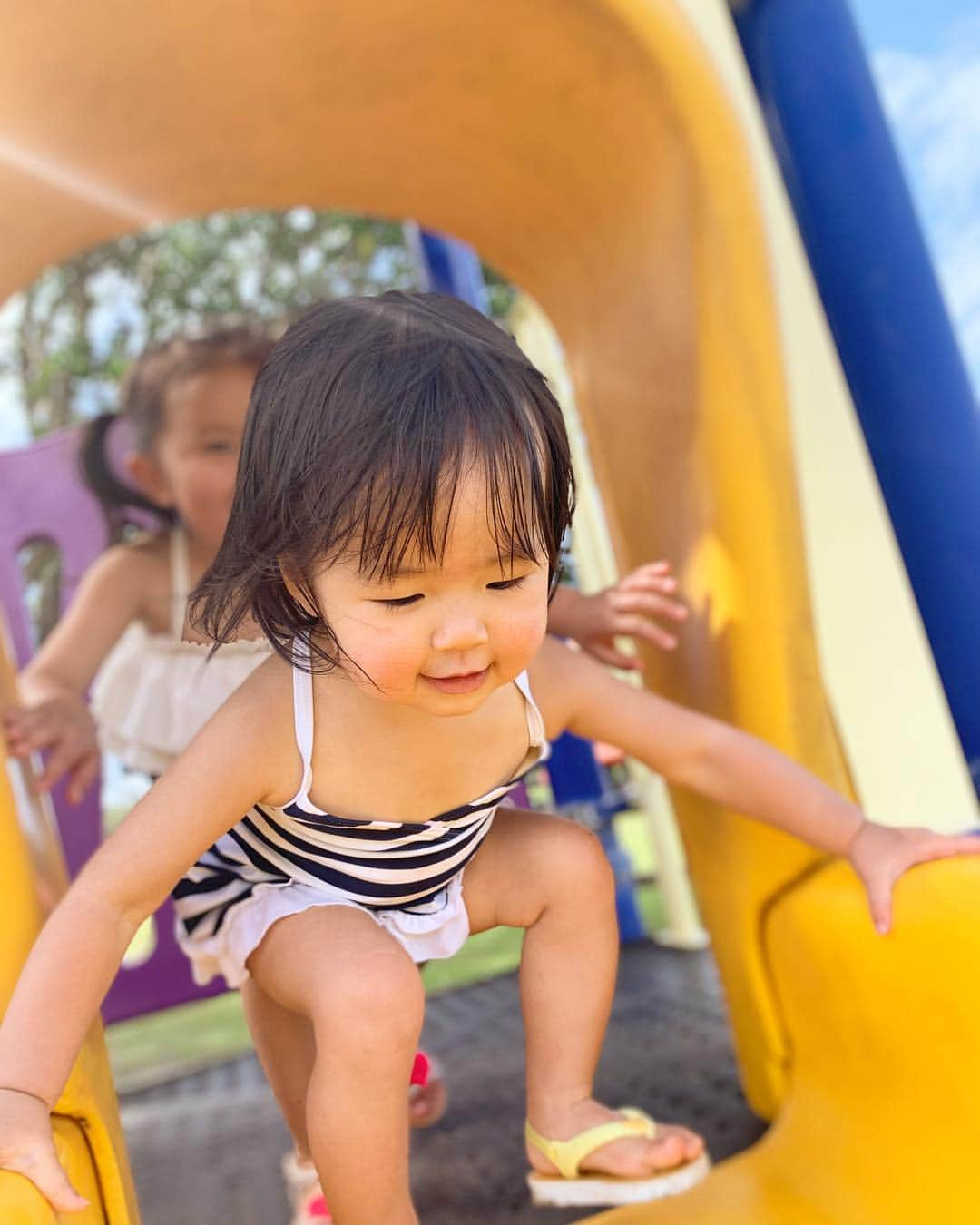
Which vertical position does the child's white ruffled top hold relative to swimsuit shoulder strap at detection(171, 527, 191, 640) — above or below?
below

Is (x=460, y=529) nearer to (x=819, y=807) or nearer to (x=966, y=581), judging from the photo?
(x=819, y=807)

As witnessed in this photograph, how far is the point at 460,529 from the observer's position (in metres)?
0.88

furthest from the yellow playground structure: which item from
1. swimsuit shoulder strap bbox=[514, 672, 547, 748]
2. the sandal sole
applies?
swimsuit shoulder strap bbox=[514, 672, 547, 748]

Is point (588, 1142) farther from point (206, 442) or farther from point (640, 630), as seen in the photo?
point (206, 442)

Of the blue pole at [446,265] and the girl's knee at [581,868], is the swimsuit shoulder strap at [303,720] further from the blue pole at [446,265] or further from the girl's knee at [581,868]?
the blue pole at [446,265]

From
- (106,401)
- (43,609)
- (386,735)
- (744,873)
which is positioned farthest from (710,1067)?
(106,401)

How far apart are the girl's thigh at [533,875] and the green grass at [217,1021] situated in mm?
1171

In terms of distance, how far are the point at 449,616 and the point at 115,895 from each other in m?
0.32

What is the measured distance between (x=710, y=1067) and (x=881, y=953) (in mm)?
608

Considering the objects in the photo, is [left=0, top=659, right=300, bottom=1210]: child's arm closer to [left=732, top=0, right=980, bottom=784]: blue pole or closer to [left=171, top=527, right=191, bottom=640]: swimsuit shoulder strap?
[left=171, top=527, right=191, bottom=640]: swimsuit shoulder strap

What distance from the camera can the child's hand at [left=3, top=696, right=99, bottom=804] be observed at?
1.35 m

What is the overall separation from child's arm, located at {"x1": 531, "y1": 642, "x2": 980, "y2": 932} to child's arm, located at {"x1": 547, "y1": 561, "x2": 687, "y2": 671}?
0.13 meters

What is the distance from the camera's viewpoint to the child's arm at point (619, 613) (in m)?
1.37

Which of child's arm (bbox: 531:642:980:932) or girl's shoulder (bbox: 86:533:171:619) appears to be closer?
child's arm (bbox: 531:642:980:932)
